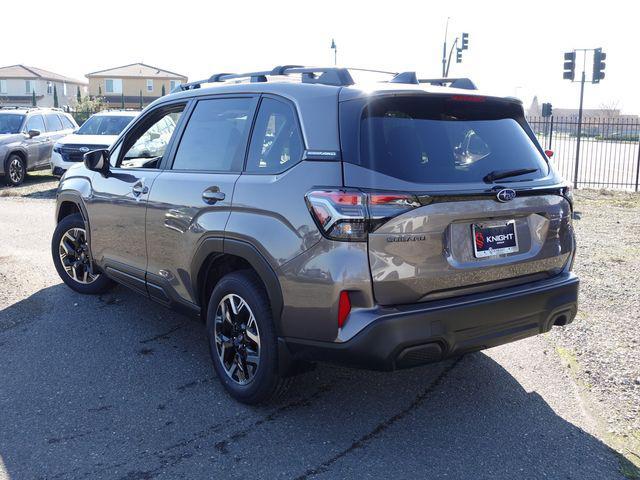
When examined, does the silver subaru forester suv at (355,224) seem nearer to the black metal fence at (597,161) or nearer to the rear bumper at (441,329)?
the rear bumper at (441,329)

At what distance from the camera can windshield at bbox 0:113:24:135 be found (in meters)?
16.2

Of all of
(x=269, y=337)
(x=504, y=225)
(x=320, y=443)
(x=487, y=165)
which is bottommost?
(x=320, y=443)

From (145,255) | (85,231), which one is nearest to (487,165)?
(145,255)

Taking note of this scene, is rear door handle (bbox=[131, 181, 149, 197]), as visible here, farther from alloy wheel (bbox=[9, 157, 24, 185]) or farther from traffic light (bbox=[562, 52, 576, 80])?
traffic light (bbox=[562, 52, 576, 80])

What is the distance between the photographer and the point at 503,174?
3.69m

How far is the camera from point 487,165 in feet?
12.1

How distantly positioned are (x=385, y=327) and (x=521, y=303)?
92 cm

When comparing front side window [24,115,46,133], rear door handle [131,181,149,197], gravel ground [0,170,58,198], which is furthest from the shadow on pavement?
front side window [24,115,46,133]

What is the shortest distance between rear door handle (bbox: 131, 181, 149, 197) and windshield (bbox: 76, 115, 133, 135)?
Result: 36.9ft

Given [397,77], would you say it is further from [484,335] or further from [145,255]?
[145,255]

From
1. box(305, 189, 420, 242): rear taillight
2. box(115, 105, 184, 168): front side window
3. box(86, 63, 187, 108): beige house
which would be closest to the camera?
box(305, 189, 420, 242): rear taillight

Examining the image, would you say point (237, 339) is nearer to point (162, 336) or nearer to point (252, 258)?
point (252, 258)

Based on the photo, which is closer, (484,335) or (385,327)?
(385,327)

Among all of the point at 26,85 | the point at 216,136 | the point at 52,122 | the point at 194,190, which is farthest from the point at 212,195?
the point at 26,85
